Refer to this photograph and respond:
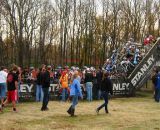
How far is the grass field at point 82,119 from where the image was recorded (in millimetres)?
14641

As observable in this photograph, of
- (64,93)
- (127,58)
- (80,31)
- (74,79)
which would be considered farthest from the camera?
(80,31)

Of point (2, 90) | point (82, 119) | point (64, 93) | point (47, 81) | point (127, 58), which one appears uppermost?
point (127, 58)

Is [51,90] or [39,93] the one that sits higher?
[51,90]

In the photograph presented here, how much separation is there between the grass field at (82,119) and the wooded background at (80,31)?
95.3 feet

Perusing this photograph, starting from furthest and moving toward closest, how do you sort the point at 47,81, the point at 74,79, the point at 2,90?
the point at 2,90 → the point at 47,81 → the point at 74,79

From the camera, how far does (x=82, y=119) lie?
16516 mm

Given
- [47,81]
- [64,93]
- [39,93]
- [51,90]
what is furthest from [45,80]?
[51,90]

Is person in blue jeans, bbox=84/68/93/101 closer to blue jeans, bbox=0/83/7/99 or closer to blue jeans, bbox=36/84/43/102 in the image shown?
blue jeans, bbox=36/84/43/102

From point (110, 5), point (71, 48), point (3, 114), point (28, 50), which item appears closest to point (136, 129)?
point (3, 114)

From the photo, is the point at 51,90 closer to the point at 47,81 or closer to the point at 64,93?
the point at 64,93

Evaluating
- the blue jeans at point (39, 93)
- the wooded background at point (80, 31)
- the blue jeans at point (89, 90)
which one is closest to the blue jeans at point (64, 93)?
the blue jeans at point (39, 93)

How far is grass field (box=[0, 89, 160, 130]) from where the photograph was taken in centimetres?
1464

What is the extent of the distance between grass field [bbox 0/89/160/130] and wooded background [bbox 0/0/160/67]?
29.1 m

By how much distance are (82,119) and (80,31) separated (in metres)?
37.0
